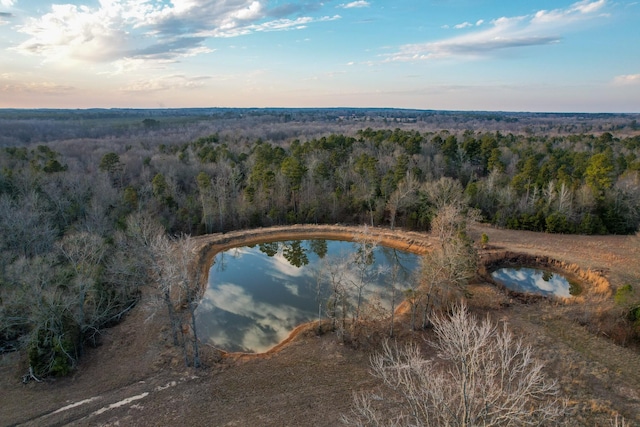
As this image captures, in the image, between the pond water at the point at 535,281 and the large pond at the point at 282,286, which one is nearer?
the large pond at the point at 282,286

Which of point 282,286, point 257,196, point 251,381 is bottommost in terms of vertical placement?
point 282,286

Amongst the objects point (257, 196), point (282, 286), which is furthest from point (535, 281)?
point (257, 196)

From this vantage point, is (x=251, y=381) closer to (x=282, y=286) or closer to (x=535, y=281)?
(x=282, y=286)

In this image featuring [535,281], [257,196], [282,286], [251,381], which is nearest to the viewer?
[251,381]

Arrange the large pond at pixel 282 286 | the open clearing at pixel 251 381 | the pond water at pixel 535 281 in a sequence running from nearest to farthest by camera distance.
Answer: the open clearing at pixel 251 381
the large pond at pixel 282 286
the pond water at pixel 535 281

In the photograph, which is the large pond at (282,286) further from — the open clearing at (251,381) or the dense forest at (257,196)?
the dense forest at (257,196)

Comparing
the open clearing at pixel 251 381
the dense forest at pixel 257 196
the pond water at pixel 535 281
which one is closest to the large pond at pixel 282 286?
the open clearing at pixel 251 381

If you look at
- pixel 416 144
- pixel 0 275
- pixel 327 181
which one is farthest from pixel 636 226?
pixel 0 275
